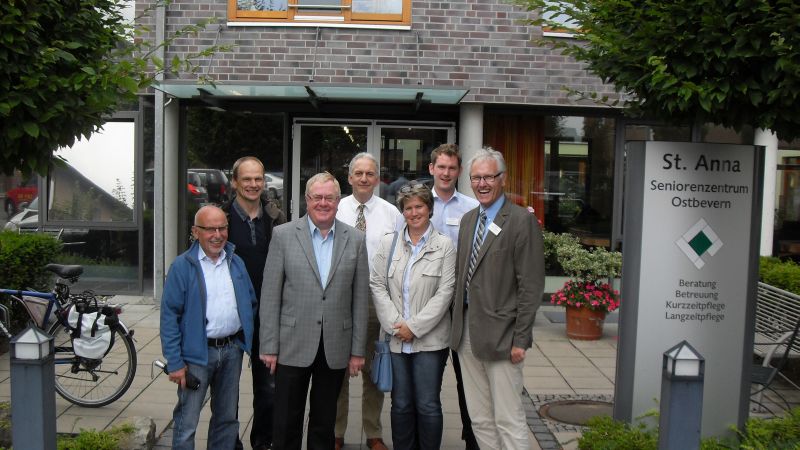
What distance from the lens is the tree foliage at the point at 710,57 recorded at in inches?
152

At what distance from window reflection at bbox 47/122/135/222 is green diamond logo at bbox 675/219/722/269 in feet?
26.4

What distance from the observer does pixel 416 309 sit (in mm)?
4496

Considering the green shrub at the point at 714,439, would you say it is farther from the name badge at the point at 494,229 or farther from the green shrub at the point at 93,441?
the green shrub at the point at 93,441

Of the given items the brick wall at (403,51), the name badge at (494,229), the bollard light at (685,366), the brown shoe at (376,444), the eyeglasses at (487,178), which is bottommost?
the brown shoe at (376,444)

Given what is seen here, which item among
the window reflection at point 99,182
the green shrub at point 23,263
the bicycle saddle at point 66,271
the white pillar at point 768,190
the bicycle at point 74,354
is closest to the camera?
the bicycle at point 74,354

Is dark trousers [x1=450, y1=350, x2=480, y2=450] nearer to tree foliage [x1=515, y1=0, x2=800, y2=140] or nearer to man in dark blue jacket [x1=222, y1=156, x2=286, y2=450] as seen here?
man in dark blue jacket [x1=222, y1=156, x2=286, y2=450]

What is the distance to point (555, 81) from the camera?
33.3 ft

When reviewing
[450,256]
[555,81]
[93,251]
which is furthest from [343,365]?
[93,251]

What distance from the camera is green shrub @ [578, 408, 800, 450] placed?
454 centimetres

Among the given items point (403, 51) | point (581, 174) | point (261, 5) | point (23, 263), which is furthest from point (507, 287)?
point (261, 5)

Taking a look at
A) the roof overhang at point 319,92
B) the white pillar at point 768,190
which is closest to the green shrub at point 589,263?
the roof overhang at point 319,92

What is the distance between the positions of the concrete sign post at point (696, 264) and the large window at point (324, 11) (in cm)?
595

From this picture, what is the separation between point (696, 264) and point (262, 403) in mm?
2839

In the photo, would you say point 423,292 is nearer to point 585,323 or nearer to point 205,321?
point 205,321
